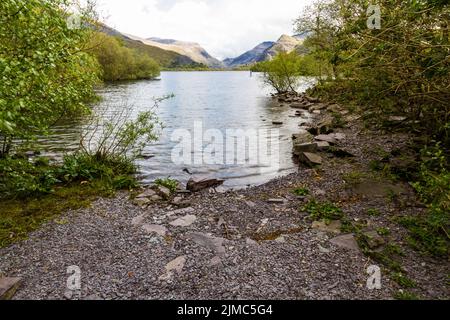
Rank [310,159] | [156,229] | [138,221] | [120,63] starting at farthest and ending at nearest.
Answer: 1. [120,63]
2. [310,159]
3. [138,221]
4. [156,229]

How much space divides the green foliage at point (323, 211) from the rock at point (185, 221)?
318 cm

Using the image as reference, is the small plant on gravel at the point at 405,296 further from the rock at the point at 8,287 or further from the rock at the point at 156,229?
the rock at the point at 8,287

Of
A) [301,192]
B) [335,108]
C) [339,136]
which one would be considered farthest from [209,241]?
[335,108]

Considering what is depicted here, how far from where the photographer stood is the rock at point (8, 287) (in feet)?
16.7

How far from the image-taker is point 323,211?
27.4 ft

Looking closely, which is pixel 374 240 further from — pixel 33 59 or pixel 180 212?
pixel 33 59

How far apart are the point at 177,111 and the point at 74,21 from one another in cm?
2402

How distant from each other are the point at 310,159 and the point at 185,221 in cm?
737

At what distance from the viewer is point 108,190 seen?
10.4m

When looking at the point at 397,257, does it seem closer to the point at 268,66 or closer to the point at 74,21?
the point at 74,21

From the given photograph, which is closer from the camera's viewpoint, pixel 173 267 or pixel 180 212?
pixel 173 267

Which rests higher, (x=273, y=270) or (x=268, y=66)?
(x=268, y=66)

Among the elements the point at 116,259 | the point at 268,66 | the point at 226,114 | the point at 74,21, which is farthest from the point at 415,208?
the point at 268,66

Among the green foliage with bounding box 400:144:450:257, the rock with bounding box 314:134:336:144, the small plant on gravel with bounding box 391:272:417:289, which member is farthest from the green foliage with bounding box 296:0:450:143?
the small plant on gravel with bounding box 391:272:417:289
